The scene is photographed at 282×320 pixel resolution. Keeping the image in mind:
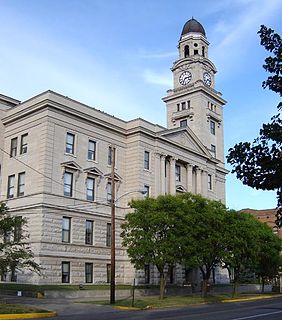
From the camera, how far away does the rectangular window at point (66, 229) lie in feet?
147

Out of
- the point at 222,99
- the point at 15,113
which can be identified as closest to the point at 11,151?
the point at 15,113

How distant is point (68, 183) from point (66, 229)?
448 cm

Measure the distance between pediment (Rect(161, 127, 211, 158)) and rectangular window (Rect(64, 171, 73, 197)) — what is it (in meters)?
14.0

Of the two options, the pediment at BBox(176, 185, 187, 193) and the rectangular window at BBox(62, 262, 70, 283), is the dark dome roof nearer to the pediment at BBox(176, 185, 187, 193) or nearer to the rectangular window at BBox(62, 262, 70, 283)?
the pediment at BBox(176, 185, 187, 193)

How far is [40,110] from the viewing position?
46281 millimetres

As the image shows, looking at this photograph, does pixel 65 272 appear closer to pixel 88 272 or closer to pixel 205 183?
pixel 88 272

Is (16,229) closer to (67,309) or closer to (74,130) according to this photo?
(67,309)

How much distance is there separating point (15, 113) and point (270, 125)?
4438 cm

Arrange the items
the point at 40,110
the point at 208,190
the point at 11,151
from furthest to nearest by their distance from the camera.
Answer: the point at 208,190
the point at 11,151
the point at 40,110

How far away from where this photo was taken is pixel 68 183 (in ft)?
153

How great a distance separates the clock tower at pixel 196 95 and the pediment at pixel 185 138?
835cm

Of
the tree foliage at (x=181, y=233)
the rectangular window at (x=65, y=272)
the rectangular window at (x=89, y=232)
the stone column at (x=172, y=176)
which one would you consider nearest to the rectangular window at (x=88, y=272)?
the rectangular window at (x=89, y=232)

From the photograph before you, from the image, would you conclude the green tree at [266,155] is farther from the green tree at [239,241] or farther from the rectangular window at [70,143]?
the rectangular window at [70,143]

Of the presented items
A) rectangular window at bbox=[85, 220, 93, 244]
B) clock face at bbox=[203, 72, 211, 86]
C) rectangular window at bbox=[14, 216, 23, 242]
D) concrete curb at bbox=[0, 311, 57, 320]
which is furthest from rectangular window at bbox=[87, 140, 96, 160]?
clock face at bbox=[203, 72, 211, 86]
